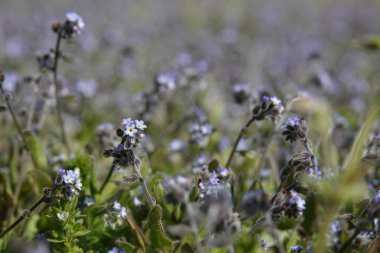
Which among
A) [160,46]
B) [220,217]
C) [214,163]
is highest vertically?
[160,46]

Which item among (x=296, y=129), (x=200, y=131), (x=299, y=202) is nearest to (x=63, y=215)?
(x=299, y=202)

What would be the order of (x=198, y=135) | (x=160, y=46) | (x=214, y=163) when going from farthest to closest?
(x=160, y=46), (x=198, y=135), (x=214, y=163)

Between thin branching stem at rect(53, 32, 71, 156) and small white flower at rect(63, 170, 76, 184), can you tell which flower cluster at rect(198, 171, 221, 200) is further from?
thin branching stem at rect(53, 32, 71, 156)

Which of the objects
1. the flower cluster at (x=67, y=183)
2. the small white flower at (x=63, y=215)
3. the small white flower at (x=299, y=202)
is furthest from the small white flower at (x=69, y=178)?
the small white flower at (x=299, y=202)

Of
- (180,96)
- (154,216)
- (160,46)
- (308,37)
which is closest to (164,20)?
(160,46)

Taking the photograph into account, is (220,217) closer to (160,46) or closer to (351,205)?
(351,205)

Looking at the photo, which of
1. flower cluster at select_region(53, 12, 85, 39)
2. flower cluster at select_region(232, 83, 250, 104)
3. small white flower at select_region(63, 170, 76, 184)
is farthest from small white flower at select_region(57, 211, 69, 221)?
flower cluster at select_region(232, 83, 250, 104)

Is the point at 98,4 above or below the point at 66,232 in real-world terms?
above

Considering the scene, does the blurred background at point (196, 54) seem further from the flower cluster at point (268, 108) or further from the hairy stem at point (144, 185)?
the hairy stem at point (144, 185)
